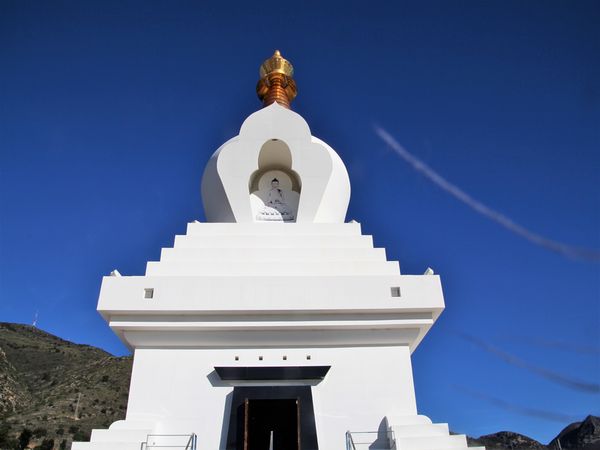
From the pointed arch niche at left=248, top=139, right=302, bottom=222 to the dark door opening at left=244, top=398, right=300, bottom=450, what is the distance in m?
4.52

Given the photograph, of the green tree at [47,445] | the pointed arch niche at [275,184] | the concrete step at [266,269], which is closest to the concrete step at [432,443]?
the concrete step at [266,269]

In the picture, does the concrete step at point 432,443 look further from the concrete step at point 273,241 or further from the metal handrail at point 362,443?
the concrete step at point 273,241

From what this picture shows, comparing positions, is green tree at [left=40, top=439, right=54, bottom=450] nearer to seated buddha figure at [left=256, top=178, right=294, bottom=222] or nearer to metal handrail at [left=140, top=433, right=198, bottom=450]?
seated buddha figure at [left=256, top=178, right=294, bottom=222]

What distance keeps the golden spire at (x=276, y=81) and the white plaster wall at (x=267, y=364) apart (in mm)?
8802

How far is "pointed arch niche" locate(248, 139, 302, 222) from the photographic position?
1127cm

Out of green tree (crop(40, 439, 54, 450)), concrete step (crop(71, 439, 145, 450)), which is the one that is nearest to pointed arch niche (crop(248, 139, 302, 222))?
concrete step (crop(71, 439, 145, 450))

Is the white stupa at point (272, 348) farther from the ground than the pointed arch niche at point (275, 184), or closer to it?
closer to it

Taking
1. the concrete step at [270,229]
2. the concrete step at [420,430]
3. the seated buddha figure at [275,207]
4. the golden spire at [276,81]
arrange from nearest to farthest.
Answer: the concrete step at [420,430], the concrete step at [270,229], the seated buddha figure at [275,207], the golden spire at [276,81]

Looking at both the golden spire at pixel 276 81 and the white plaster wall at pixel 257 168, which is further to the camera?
the golden spire at pixel 276 81

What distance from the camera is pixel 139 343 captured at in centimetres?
823

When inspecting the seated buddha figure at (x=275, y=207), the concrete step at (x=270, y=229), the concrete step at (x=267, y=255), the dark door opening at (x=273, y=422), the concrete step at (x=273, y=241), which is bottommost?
the dark door opening at (x=273, y=422)

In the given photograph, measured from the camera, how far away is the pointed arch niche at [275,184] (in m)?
11.3

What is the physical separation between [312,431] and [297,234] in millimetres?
3900

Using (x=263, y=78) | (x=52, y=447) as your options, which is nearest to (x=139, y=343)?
(x=263, y=78)
